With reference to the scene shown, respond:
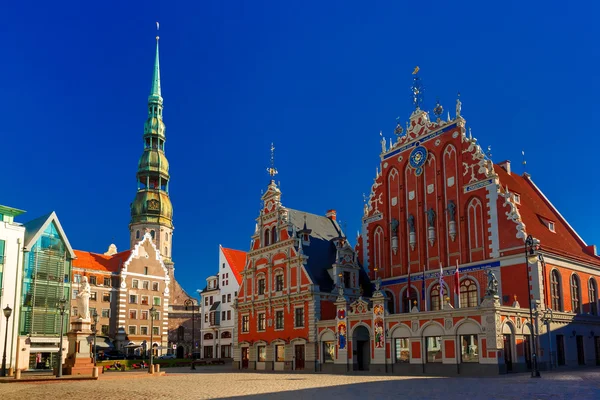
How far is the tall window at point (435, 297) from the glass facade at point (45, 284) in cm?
3482

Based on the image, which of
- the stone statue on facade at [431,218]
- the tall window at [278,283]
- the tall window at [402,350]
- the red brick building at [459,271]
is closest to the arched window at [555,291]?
the red brick building at [459,271]

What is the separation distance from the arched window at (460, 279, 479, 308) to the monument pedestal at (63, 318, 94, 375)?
83.3 feet

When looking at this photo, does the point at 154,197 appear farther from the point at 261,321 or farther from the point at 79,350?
the point at 79,350

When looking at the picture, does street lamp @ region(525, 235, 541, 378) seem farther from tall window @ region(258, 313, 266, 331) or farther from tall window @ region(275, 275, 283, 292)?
tall window @ region(258, 313, 266, 331)

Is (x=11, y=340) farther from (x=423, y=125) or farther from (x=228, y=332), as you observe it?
(x=423, y=125)

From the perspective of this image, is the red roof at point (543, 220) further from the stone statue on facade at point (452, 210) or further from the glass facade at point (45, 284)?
the glass facade at point (45, 284)

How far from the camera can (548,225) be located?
4491cm

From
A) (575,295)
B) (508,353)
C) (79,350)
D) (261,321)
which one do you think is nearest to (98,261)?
(261,321)

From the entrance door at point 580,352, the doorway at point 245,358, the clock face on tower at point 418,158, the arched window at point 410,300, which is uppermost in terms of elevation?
the clock face on tower at point 418,158

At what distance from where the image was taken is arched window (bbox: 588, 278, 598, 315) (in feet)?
146

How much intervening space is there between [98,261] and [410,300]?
4653 centimetres

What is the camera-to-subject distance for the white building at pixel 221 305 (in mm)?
75375

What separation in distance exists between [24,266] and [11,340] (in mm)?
6557

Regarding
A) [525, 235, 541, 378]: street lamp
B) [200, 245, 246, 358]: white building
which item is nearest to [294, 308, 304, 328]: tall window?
[525, 235, 541, 378]: street lamp
